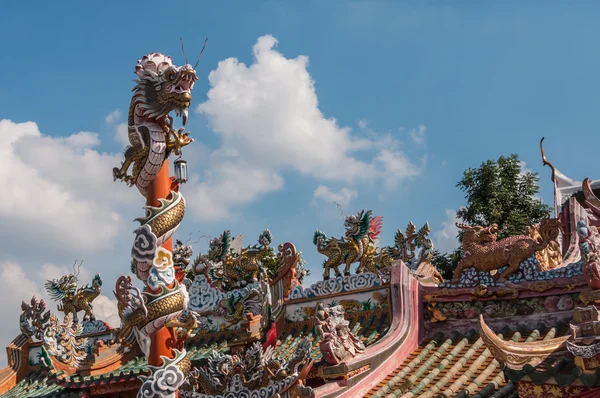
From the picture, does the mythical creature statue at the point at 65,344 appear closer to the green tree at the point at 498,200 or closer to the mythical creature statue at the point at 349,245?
the mythical creature statue at the point at 349,245

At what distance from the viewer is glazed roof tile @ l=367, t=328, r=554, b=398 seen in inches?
303

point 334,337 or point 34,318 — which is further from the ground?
point 34,318

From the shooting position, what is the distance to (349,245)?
13484mm

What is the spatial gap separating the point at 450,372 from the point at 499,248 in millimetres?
1726

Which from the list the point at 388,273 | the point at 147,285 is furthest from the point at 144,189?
the point at 388,273

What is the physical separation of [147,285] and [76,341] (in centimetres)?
749

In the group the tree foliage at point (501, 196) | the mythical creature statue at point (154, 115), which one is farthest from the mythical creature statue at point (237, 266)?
the tree foliage at point (501, 196)

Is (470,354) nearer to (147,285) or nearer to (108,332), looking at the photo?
(147,285)

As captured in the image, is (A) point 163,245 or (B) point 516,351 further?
(A) point 163,245

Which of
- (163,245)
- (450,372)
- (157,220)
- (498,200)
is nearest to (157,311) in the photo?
(163,245)

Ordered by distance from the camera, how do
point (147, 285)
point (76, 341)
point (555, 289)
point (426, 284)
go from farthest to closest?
point (76, 341)
point (426, 284)
point (555, 289)
point (147, 285)

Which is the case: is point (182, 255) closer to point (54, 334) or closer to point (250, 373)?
point (54, 334)

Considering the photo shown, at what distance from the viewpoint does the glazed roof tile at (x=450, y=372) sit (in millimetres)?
7684

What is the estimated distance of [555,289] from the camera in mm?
8617
